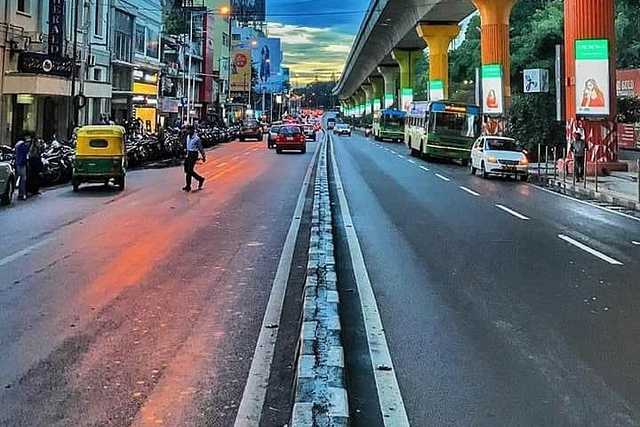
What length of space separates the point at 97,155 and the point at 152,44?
38746 millimetres

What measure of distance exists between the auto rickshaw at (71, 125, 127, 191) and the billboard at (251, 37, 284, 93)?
116865mm

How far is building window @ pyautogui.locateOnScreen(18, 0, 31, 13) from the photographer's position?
3346cm

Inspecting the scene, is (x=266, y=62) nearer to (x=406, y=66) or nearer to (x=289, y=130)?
(x=406, y=66)

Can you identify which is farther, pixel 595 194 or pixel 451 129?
pixel 451 129

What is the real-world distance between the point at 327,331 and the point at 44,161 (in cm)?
1850

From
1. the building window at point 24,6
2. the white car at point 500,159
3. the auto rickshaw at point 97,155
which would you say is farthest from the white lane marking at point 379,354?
the building window at point 24,6

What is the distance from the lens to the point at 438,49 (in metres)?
60.5

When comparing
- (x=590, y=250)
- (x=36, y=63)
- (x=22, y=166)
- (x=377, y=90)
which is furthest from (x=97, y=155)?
(x=377, y=90)

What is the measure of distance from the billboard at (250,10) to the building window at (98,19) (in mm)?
99377

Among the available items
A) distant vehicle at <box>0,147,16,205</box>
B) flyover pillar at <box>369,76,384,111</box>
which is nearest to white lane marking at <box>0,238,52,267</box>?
distant vehicle at <box>0,147,16,205</box>

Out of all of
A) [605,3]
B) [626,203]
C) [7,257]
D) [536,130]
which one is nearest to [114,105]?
[536,130]

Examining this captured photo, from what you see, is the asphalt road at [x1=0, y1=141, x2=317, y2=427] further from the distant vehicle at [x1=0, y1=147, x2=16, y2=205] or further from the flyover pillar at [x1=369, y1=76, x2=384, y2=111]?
the flyover pillar at [x1=369, y1=76, x2=384, y2=111]

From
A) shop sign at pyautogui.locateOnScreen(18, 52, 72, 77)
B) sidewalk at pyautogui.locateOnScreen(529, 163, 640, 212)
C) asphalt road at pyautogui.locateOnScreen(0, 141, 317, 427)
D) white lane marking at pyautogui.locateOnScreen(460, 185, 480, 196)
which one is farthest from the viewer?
shop sign at pyautogui.locateOnScreen(18, 52, 72, 77)

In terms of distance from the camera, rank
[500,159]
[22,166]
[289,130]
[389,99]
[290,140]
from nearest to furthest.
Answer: [22,166] → [500,159] → [290,140] → [289,130] → [389,99]
